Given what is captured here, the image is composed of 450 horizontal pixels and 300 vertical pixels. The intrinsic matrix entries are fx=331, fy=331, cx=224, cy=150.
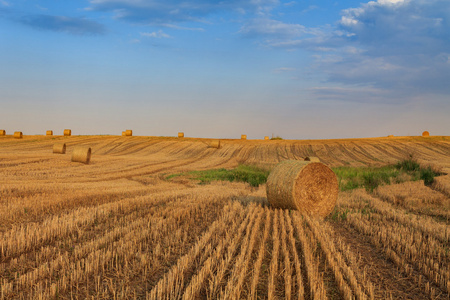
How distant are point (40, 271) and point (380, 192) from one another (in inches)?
438

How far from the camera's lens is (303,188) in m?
8.73

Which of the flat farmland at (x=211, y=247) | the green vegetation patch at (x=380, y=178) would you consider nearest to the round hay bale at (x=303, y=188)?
the flat farmland at (x=211, y=247)

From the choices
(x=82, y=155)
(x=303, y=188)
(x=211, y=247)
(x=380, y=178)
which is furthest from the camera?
(x=82, y=155)

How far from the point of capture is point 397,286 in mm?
4477

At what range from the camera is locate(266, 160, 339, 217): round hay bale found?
858 cm

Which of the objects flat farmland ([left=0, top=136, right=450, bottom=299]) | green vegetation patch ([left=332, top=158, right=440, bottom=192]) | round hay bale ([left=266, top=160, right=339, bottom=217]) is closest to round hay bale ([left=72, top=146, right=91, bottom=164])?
flat farmland ([left=0, top=136, right=450, bottom=299])

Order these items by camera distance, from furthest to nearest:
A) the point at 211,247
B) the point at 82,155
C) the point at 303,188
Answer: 1. the point at 82,155
2. the point at 303,188
3. the point at 211,247

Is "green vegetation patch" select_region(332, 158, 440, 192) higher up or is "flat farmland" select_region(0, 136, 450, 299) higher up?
"green vegetation patch" select_region(332, 158, 440, 192)

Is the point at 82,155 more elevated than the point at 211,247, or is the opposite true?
the point at 82,155

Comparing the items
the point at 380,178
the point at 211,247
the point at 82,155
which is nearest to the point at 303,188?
the point at 211,247

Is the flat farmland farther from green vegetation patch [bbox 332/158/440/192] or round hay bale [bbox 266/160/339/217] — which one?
green vegetation patch [bbox 332/158/440/192]

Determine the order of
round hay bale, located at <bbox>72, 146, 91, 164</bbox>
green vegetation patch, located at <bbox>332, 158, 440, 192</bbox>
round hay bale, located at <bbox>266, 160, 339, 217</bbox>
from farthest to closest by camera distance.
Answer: round hay bale, located at <bbox>72, 146, 91, 164</bbox> < green vegetation patch, located at <bbox>332, 158, 440, 192</bbox> < round hay bale, located at <bbox>266, 160, 339, 217</bbox>

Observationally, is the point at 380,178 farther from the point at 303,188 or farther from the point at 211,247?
the point at 211,247

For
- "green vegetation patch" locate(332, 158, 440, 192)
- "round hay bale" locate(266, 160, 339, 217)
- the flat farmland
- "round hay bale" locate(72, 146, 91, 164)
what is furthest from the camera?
"round hay bale" locate(72, 146, 91, 164)
